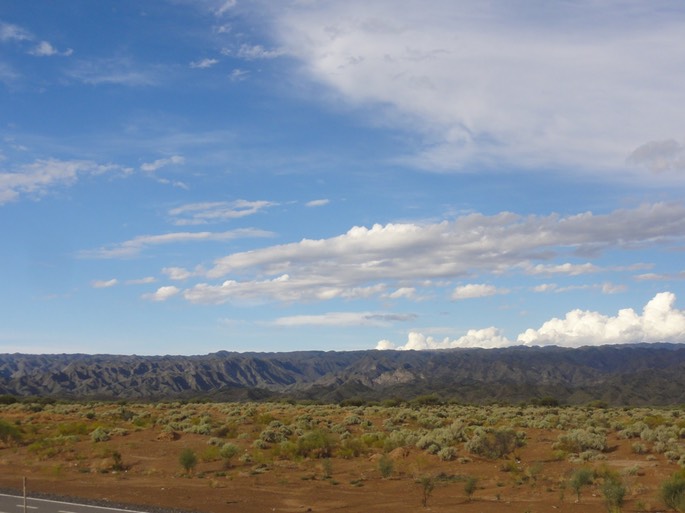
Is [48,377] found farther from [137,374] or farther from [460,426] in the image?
Result: [460,426]

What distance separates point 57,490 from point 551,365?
574ft

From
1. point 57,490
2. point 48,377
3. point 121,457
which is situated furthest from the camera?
point 48,377

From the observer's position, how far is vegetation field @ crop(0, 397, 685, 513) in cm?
2053

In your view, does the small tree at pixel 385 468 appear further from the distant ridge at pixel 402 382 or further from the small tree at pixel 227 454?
the distant ridge at pixel 402 382

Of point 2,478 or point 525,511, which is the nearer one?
point 525,511

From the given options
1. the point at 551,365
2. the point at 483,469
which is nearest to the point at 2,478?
the point at 483,469

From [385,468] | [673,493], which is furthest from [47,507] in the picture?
[673,493]

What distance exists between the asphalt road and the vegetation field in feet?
5.52

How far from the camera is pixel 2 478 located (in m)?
26.1

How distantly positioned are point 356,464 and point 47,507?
43.9 feet

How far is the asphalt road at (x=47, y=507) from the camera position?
18.0 m

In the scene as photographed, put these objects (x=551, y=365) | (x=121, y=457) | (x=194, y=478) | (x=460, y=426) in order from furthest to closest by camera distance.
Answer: (x=551, y=365) → (x=460, y=426) → (x=121, y=457) → (x=194, y=478)

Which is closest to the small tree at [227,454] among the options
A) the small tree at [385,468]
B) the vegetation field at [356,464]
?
the vegetation field at [356,464]

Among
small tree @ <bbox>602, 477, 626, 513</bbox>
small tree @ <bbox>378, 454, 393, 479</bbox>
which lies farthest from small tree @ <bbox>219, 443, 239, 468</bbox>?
small tree @ <bbox>602, 477, 626, 513</bbox>
